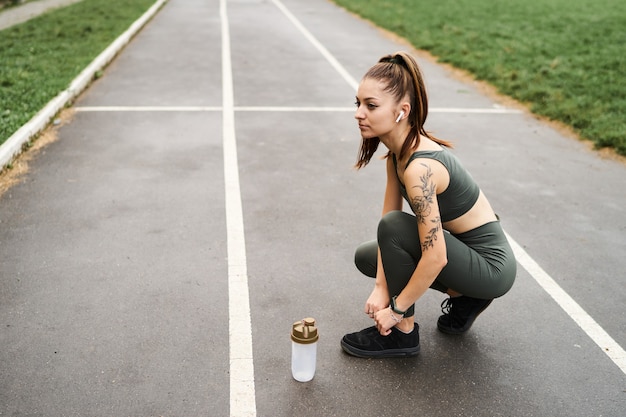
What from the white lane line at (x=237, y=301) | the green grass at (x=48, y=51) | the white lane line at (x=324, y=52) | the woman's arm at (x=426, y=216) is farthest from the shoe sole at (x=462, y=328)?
the white lane line at (x=324, y=52)

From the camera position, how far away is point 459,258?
3.29 m

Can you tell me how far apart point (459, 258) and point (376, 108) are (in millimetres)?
914

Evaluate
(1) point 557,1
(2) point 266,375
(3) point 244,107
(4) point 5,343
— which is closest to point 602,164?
(3) point 244,107

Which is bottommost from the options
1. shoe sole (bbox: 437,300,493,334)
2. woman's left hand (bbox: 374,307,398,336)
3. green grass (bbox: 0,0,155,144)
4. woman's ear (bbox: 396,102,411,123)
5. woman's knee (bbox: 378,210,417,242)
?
green grass (bbox: 0,0,155,144)

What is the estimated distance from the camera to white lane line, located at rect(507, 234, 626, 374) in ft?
12.3

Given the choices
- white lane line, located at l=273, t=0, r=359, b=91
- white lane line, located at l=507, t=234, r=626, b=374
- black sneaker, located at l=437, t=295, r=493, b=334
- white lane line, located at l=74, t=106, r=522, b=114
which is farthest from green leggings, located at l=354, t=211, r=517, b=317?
white lane line, located at l=273, t=0, r=359, b=91

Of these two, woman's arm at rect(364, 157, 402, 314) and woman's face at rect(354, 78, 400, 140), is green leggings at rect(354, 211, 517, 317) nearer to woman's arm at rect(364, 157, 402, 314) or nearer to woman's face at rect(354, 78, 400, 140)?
woman's arm at rect(364, 157, 402, 314)

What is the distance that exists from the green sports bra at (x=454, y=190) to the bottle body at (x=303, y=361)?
37.0 inches

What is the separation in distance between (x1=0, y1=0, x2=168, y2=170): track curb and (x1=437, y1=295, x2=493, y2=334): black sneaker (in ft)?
16.1

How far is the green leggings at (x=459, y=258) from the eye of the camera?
10.8ft

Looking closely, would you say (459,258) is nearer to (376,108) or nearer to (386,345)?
(386,345)

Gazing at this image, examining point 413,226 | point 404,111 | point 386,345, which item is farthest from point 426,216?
point 386,345

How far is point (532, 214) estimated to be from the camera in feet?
19.3

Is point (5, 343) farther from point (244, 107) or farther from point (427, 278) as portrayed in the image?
point (244, 107)
